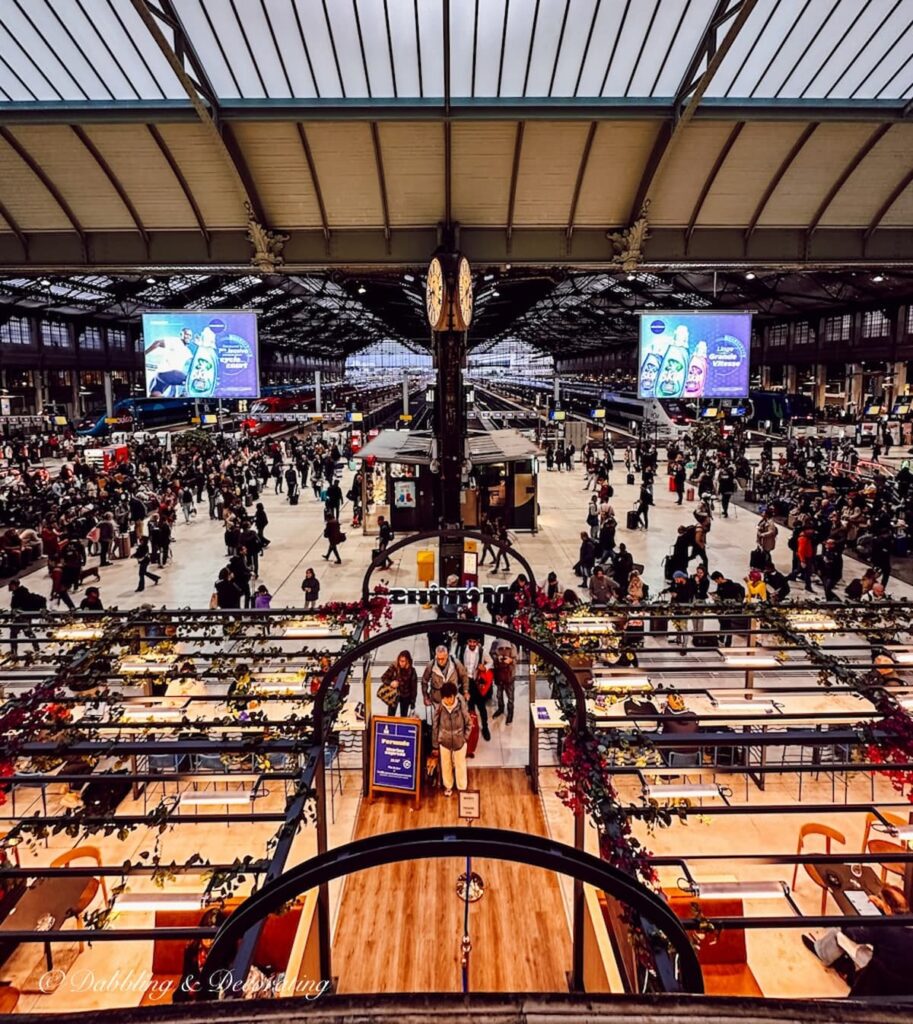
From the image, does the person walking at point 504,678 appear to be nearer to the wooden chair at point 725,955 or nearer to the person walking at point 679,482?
the wooden chair at point 725,955

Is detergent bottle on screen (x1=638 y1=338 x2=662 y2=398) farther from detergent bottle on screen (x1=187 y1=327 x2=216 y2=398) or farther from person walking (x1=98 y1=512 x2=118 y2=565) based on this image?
person walking (x1=98 y1=512 x2=118 y2=565)

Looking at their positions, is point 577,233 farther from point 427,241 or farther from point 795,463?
point 795,463

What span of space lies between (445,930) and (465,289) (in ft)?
31.1

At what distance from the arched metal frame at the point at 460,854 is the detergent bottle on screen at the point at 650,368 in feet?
59.5

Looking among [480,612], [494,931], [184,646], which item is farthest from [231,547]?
[494,931]

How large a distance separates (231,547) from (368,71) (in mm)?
11198

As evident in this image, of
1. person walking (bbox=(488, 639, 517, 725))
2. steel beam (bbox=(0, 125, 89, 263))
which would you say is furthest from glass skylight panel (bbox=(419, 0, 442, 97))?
person walking (bbox=(488, 639, 517, 725))

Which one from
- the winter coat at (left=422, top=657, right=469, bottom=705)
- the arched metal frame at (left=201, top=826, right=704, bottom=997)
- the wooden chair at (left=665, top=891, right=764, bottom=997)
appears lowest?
the wooden chair at (left=665, top=891, right=764, bottom=997)

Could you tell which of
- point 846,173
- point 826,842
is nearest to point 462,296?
point 846,173

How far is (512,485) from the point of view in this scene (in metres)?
22.1

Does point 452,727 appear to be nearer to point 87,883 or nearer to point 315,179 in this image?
point 87,883

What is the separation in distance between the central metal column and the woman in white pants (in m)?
4.70

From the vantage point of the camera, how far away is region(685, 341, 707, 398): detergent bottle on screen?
18.9 m

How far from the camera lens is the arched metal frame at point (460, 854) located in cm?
236
